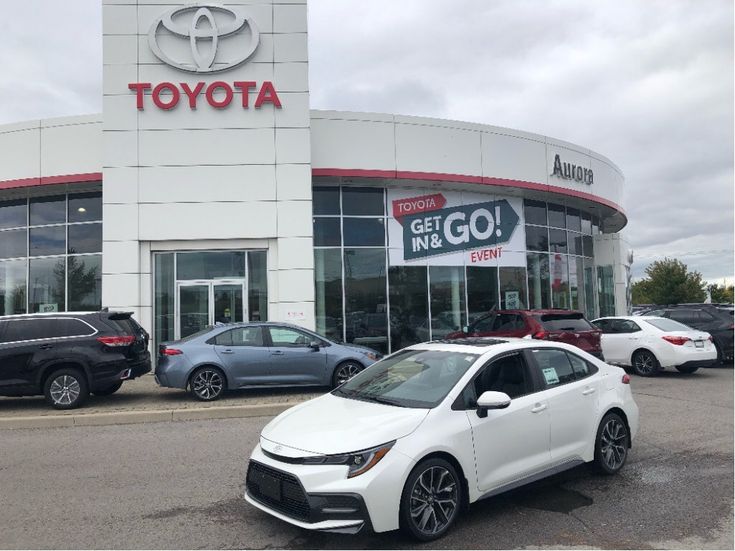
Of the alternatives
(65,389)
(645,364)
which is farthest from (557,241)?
(65,389)

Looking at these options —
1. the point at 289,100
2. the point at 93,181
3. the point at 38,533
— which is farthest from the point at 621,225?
the point at 38,533

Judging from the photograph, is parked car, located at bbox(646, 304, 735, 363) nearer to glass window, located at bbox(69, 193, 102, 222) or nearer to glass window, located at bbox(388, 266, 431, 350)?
glass window, located at bbox(388, 266, 431, 350)

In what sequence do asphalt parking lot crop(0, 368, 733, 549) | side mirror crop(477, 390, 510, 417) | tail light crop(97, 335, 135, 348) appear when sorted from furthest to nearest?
1. tail light crop(97, 335, 135, 348)
2. side mirror crop(477, 390, 510, 417)
3. asphalt parking lot crop(0, 368, 733, 549)

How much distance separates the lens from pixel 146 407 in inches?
395

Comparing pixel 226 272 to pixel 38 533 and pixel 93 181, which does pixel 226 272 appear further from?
pixel 38 533

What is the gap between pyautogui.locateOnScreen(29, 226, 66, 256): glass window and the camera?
1759 centimetres

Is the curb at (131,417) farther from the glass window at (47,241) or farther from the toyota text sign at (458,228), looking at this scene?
the toyota text sign at (458,228)

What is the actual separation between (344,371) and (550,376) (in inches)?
239

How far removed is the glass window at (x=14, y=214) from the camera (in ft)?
58.9

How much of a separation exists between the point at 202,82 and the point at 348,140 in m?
4.27

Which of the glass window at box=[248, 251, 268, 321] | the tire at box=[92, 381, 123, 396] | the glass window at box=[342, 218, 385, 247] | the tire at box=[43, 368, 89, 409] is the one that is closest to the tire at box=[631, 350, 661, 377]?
the glass window at box=[342, 218, 385, 247]

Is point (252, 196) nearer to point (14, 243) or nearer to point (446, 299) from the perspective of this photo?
point (446, 299)

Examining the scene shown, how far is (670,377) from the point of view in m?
13.9

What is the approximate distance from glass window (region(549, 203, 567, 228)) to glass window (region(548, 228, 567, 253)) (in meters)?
0.24
